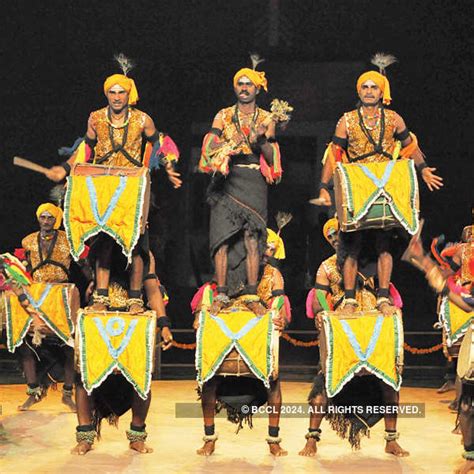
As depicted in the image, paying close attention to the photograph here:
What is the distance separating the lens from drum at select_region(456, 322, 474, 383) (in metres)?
7.19

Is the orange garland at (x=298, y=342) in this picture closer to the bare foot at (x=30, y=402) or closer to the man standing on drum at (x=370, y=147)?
the bare foot at (x=30, y=402)

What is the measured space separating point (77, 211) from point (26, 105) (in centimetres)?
369

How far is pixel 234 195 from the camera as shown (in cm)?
832

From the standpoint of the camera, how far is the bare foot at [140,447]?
27.3 feet

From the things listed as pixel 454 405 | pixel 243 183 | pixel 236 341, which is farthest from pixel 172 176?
pixel 454 405

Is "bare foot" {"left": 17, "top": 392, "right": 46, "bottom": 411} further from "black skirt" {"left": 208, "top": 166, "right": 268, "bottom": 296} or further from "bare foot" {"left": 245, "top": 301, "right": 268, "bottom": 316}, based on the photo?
"bare foot" {"left": 245, "top": 301, "right": 268, "bottom": 316}

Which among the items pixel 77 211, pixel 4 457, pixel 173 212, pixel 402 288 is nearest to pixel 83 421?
pixel 4 457

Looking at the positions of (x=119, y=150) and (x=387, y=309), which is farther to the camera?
(x=119, y=150)

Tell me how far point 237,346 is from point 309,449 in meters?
0.94

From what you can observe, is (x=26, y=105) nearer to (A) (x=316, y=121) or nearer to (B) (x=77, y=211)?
(A) (x=316, y=121)

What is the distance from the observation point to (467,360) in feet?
23.8

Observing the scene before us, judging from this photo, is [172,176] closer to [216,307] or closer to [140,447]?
[216,307]

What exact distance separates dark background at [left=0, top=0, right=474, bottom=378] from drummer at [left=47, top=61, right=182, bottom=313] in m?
2.95

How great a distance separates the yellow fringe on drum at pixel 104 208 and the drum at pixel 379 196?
56.2 inches
